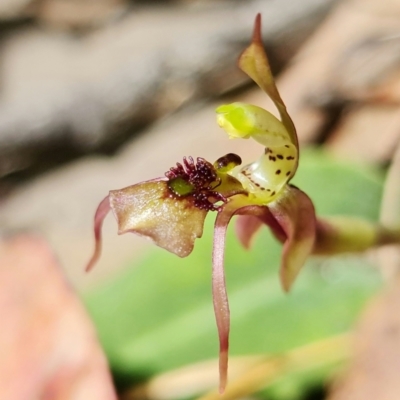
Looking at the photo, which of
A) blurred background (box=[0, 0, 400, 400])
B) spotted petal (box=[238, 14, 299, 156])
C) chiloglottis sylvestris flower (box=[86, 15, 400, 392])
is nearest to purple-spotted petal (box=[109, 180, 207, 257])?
chiloglottis sylvestris flower (box=[86, 15, 400, 392])

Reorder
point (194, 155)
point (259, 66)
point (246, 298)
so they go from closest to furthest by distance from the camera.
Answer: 1. point (259, 66)
2. point (246, 298)
3. point (194, 155)

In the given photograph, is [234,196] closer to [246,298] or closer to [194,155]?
[246,298]

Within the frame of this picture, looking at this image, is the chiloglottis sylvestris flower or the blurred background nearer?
the chiloglottis sylvestris flower

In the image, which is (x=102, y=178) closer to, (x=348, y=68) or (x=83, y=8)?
(x=83, y=8)

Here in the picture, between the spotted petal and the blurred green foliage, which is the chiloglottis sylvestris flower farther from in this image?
the blurred green foliage

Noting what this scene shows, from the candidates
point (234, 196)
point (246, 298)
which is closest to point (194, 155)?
point (246, 298)

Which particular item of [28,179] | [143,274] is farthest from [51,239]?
[143,274]
